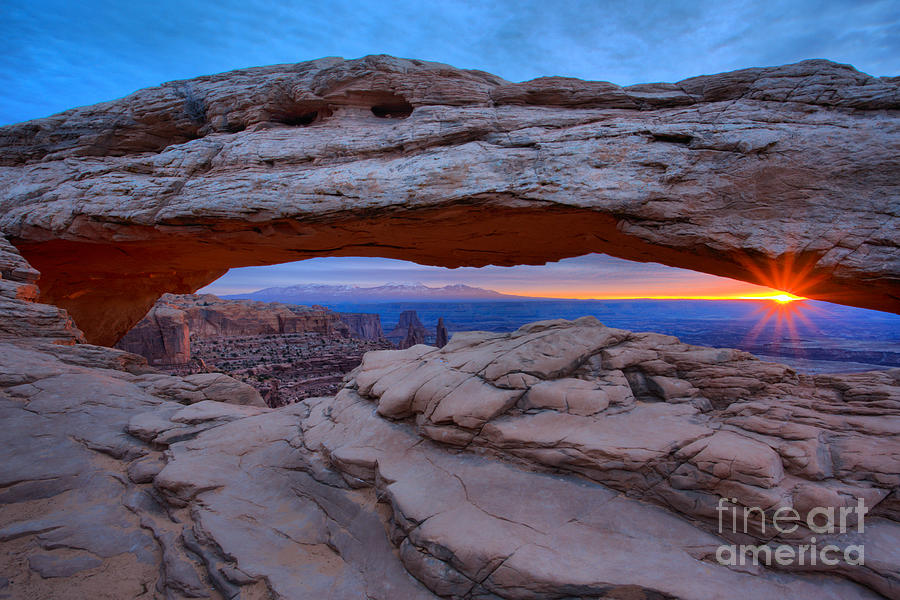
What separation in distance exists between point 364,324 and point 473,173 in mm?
48663

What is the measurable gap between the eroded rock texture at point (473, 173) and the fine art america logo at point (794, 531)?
4.02 meters

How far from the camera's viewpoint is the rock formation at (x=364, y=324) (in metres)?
51.6

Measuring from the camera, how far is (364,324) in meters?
54.1

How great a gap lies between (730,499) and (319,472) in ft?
17.0

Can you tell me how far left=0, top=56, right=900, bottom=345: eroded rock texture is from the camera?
620cm

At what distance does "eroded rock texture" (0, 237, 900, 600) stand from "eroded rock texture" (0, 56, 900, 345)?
2206 millimetres

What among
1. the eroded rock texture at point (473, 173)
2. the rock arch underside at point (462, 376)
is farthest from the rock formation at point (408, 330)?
the rock arch underside at point (462, 376)

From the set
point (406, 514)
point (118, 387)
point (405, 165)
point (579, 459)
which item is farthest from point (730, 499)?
point (118, 387)

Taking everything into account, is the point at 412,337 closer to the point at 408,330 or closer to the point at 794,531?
the point at 408,330

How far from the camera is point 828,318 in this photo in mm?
22656

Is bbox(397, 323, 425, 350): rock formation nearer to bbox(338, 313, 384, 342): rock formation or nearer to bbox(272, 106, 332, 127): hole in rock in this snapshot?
bbox(338, 313, 384, 342): rock formation

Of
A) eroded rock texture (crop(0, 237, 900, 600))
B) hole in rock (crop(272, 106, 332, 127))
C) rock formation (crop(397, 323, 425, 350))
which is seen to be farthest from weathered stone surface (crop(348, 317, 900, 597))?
rock formation (crop(397, 323, 425, 350))

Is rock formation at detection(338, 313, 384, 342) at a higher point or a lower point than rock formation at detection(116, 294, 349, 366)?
lower

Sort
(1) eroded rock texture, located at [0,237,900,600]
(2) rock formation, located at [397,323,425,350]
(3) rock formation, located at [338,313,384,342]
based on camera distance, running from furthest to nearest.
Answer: (3) rock formation, located at [338,313,384,342] → (2) rock formation, located at [397,323,425,350] → (1) eroded rock texture, located at [0,237,900,600]
